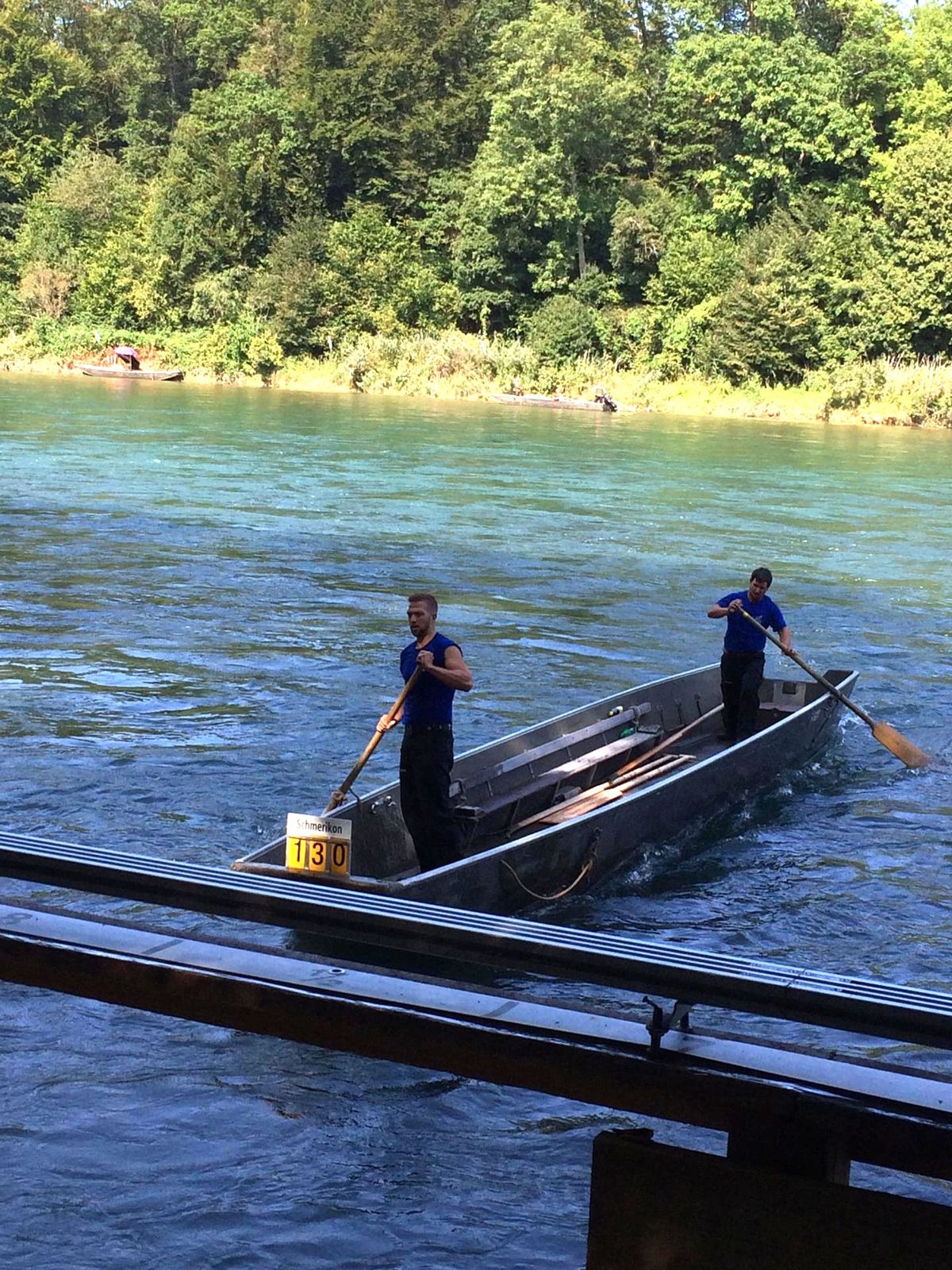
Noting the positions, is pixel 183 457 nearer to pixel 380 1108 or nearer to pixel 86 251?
pixel 380 1108

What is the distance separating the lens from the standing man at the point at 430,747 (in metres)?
8.28

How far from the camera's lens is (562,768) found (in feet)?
34.2

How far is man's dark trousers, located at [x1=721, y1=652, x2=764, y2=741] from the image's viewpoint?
1202 cm

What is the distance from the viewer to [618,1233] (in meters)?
3.02

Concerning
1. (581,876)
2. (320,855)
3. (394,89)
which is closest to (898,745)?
(581,876)

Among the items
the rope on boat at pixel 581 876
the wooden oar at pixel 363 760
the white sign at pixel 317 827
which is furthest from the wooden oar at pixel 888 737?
the white sign at pixel 317 827

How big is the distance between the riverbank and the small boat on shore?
2183 mm

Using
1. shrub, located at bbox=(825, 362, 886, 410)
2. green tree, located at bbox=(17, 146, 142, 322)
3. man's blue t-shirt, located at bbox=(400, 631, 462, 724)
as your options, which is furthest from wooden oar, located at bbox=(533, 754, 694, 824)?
green tree, located at bbox=(17, 146, 142, 322)

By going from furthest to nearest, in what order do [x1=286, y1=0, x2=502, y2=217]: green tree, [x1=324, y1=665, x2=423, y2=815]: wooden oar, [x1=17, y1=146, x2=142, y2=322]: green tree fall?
[x1=17, y1=146, x2=142, y2=322]: green tree, [x1=286, y1=0, x2=502, y2=217]: green tree, [x1=324, y1=665, x2=423, y2=815]: wooden oar

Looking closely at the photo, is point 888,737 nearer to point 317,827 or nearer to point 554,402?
point 317,827

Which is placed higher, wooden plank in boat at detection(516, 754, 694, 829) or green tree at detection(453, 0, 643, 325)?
green tree at detection(453, 0, 643, 325)

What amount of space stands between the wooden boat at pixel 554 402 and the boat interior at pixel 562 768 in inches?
1594

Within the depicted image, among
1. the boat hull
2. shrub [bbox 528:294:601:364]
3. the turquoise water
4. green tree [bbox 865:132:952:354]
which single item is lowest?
the turquoise water

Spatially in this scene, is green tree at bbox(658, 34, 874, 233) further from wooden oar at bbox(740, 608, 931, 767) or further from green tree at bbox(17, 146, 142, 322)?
wooden oar at bbox(740, 608, 931, 767)
